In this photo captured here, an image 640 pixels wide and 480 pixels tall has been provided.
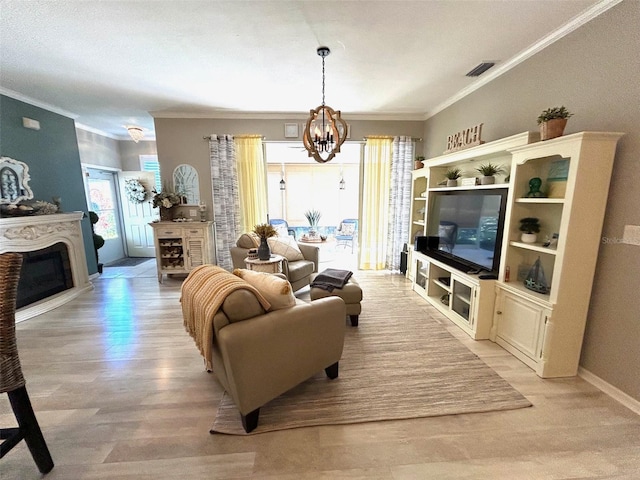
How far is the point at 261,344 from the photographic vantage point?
1521mm

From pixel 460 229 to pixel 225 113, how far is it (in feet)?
12.8

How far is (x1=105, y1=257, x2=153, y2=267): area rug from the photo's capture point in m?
5.55

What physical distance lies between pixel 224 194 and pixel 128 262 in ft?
10.4

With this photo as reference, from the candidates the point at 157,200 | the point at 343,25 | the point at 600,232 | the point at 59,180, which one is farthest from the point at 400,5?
the point at 59,180

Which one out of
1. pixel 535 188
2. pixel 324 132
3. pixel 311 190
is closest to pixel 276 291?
pixel 324 132

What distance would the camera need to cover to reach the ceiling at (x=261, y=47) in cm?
189

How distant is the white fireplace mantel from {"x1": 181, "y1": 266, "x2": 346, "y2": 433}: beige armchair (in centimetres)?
289

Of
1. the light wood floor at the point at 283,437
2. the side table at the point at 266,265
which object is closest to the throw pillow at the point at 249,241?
the side table at the point at 266,265

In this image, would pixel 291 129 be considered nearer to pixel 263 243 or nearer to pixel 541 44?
pixel 263 243

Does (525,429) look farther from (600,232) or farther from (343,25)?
(343,25)

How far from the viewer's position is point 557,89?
2.21 meters

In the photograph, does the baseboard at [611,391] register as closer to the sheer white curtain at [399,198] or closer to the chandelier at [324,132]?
the chandelier at [324,132]

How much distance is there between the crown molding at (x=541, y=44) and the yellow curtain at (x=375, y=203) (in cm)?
134

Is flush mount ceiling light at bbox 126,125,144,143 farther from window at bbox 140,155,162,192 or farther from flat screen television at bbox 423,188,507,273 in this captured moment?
flat screen television at bbox 423,188,507,273
